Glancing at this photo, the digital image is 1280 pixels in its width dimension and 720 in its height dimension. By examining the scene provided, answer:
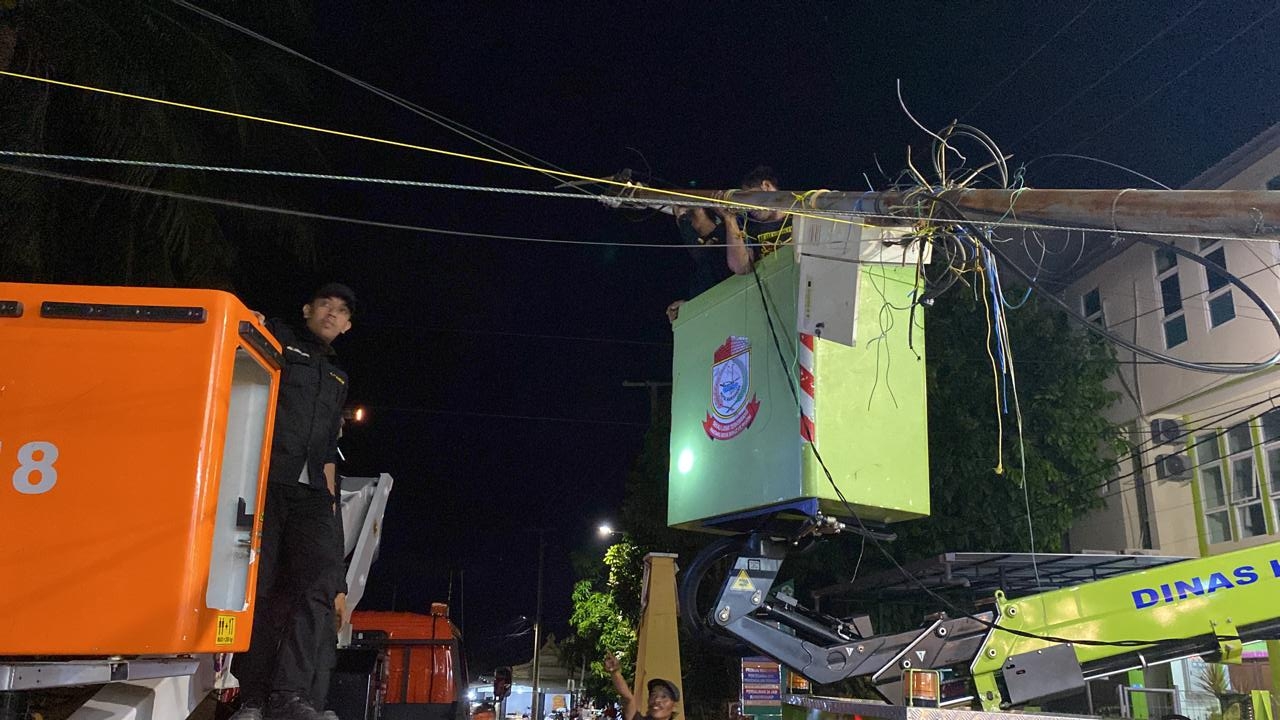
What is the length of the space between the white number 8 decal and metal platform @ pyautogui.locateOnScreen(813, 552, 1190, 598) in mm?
8965

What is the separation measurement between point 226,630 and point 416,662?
23.8 ft

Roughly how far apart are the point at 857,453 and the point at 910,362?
A: 0.85 metres

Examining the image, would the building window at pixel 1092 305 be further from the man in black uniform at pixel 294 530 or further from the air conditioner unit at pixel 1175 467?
the man in black uniform at pixel 294 530

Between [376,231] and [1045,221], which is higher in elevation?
[376,231]

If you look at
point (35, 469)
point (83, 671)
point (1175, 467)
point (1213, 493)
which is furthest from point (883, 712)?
point (1175, 467)

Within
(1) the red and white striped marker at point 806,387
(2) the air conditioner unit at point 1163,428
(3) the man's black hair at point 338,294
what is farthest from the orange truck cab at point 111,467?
(2) the air conditioner unit at point 1163,428

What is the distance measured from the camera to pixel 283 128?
11.3m

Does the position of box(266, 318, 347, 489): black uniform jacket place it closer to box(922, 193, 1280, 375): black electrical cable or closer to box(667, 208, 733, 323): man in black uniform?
box(667, 208, 733, 323): man in black uniform

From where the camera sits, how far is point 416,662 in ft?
34.4

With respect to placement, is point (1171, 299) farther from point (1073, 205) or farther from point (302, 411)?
point (302, 411)

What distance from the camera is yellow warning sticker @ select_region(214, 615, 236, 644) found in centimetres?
356

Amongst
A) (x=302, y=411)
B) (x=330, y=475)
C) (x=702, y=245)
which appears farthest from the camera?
(x=702, y=245)

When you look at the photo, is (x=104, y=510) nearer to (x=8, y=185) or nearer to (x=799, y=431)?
(x=799, y=431)

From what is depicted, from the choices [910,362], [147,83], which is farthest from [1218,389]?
[147,83]
